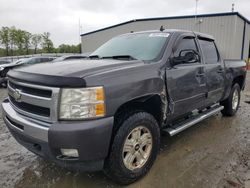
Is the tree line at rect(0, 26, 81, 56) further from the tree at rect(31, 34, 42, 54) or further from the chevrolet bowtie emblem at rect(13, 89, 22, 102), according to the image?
the chevrolet bowtie emblem at rect(13, 89, 22, 102)

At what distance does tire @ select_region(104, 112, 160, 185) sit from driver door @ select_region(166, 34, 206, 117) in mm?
582

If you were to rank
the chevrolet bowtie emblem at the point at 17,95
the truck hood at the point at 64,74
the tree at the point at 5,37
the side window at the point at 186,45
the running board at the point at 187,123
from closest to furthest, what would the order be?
the truck hood at the point at 64,74 → the chevrolet bowtie emblem at the point at 17,95 → the running board at the point at 187,123 → the side window at the point at 186,45 → the tree at the point at 5,37

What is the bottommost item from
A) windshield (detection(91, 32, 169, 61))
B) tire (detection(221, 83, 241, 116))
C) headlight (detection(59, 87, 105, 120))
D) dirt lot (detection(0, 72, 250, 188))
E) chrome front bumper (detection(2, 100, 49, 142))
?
dirt lot (detection(0, 72, 250, 188))

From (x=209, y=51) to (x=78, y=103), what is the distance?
323 cm

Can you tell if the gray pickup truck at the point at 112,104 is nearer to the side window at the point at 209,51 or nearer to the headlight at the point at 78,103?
the headlight at the point at 78,103

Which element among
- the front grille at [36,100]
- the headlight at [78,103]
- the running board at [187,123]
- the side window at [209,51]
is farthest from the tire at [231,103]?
the front grille at [36,100]

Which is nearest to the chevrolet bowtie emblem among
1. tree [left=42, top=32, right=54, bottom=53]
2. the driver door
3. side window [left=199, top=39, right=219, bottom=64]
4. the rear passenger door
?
the driver door

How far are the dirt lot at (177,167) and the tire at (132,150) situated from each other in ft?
0.59

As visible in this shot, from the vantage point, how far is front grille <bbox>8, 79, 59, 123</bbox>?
219cm

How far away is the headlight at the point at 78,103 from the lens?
215cm

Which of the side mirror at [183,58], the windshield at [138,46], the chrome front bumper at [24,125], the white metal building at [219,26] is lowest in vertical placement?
the chrome front bumper at [24,125]

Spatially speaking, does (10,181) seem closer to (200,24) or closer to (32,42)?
(200,24)

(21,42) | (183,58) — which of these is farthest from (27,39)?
(183,58)

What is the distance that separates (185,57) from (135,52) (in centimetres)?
74
